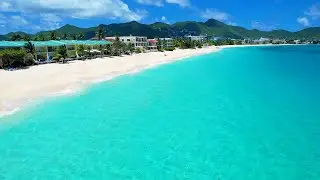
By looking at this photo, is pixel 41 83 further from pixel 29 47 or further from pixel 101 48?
pixel 101 48

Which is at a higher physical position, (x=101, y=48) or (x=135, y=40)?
(x=135, y=40)

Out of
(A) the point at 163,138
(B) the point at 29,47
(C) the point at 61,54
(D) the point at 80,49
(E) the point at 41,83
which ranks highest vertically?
(B) the point at 29,47

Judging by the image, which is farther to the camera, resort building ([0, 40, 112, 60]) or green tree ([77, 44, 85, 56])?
green tree ([77, 44, 85, 56])

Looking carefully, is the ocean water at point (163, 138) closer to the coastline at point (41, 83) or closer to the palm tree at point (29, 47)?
the coastline at point (41, 83)

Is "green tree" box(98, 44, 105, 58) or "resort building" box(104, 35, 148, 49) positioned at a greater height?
"resort building" box(104, 35, 148, 49)

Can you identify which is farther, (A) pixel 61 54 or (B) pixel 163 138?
(A) pixel 61 54

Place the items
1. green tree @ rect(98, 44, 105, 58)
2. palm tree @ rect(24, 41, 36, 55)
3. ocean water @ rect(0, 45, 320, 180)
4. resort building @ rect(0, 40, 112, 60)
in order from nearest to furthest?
ocean water @ rect(0, 45, 320, 180) → palm tree @ rect(24, 41, 36, 55) → resort building @ rect(0, 40, 112, 60) → green tree @ rect(98, 44, 105, 58)

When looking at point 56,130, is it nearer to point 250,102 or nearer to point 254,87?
point 250,102

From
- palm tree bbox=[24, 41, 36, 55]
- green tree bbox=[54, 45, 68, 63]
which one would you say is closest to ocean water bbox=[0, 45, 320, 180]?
palm tree bbox=[24, 41, 36, 55]

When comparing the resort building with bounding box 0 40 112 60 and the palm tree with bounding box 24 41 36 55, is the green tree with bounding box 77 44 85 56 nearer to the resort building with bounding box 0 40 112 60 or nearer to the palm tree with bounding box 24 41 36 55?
the resort building with bounding box 0 40 112 60

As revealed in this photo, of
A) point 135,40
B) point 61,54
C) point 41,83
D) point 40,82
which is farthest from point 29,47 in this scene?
point 135,40
